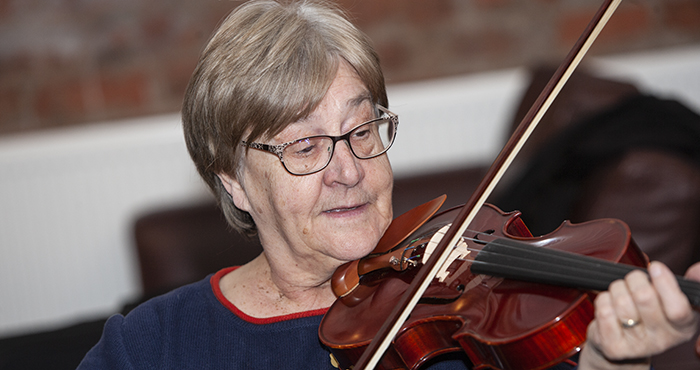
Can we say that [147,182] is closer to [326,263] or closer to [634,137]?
[326,263]

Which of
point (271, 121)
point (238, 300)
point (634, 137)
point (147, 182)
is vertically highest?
point (271, 121)

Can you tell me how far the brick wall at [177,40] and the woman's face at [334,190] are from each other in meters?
1.40

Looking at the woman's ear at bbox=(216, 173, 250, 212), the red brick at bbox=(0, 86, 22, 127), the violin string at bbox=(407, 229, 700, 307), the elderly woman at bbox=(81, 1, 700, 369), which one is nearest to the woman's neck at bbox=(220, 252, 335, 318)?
the elderly woman at bbox=(81, 1, 700, 369)

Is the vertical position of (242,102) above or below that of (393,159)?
above

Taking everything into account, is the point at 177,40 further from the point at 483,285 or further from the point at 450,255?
the point at 483,285

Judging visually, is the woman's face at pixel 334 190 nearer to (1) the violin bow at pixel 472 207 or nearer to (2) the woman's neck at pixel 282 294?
(2) the woman's neck at pixel 282 294

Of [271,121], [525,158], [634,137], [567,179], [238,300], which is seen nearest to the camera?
[271,121]

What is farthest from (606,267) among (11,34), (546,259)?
(11,34)

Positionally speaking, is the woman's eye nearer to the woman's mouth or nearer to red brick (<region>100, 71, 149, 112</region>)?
the woman's mouth

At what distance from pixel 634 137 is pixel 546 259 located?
1.02 metres

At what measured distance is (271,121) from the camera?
1065 millimetres

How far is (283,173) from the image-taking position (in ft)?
3.56

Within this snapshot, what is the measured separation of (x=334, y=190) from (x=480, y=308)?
32 centimetres

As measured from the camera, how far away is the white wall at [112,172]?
2453 mm
